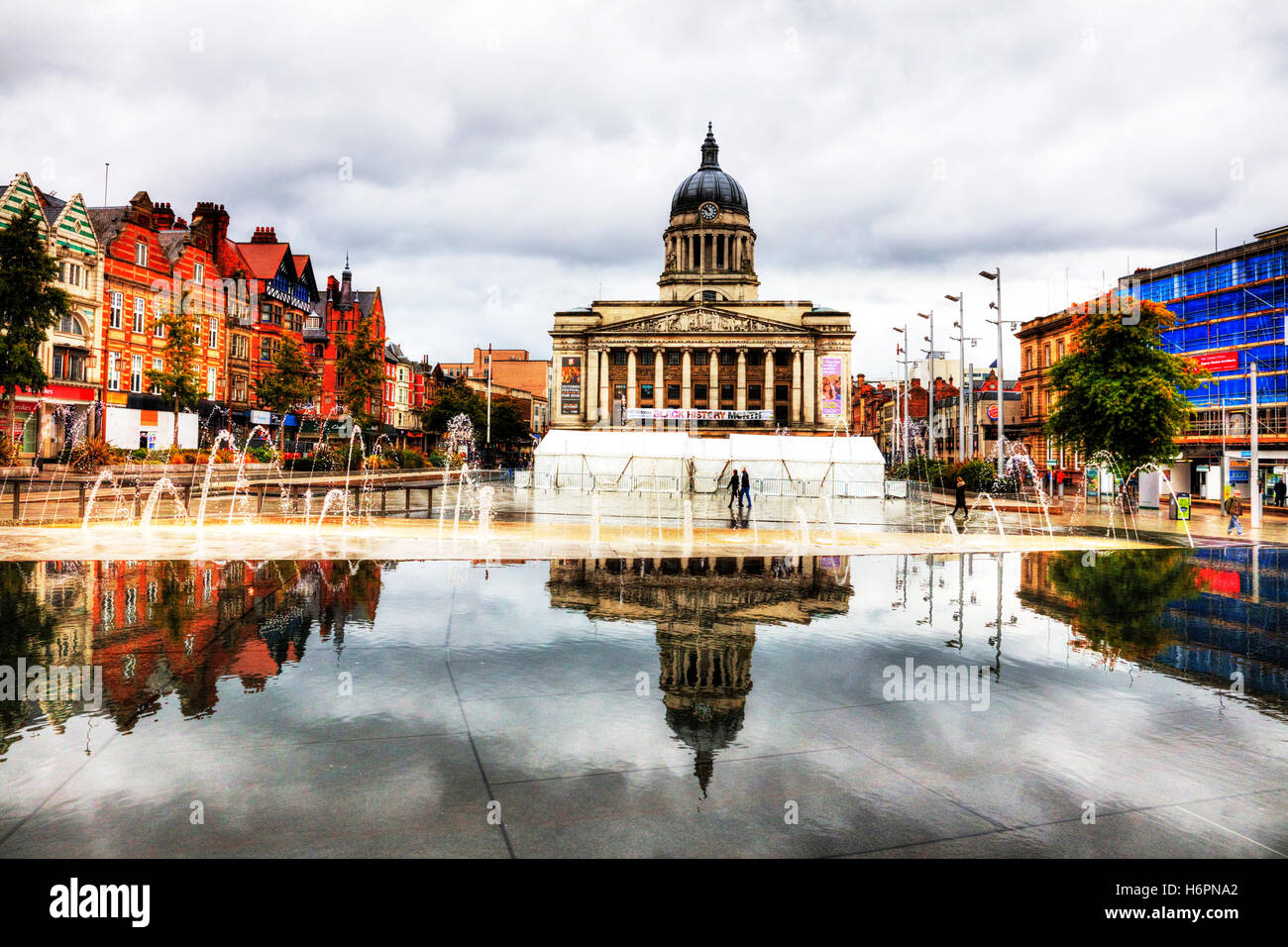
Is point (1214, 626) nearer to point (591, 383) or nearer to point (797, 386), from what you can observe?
point (797, 386)

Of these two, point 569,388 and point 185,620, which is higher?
point 569,388

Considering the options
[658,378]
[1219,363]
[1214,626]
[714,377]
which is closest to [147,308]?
[1214,626]

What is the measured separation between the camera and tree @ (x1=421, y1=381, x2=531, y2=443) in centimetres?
9406

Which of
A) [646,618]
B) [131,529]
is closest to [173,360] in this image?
[131,529]

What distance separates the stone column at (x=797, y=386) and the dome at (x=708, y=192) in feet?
104

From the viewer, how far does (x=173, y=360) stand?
45875 millimetres

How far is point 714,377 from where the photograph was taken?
106062 mm

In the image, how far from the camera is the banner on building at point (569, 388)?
9662cm

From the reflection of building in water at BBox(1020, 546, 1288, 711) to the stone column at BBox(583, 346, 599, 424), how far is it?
93.3 meters

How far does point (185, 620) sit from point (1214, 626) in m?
12.8

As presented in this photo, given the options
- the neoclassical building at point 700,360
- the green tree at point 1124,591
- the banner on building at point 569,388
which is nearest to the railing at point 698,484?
the green tree at point 1124,591

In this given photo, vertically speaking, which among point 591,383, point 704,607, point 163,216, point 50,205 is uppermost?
point 163,216
